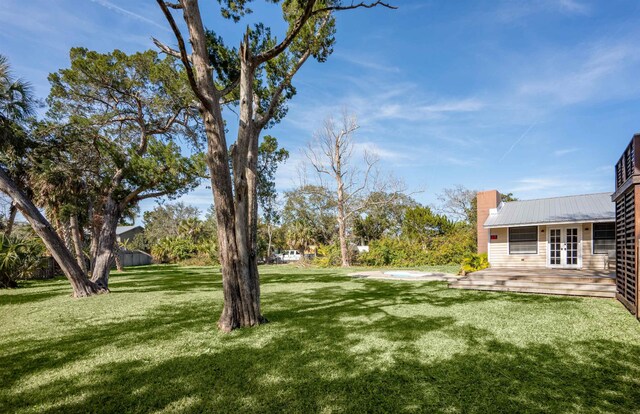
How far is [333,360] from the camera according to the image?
3.75m

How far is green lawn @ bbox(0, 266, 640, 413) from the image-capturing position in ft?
9.12

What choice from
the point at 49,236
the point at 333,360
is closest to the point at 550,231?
the point at 333,360

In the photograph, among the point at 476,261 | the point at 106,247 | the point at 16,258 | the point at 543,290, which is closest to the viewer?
the point at 543,290

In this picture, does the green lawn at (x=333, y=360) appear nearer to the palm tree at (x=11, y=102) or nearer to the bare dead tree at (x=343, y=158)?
the palm tree at (x=11, y=102)

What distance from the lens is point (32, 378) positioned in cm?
335

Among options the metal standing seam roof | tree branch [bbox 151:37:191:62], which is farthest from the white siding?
tree branch [bbox 151:37:191:62]

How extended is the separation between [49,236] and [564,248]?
1919cm

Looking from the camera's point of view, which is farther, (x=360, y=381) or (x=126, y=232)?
(x=126, y=232)

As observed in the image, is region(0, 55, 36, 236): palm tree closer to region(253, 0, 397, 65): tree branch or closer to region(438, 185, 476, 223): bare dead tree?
region(253, 0, 397, 65): tree branch

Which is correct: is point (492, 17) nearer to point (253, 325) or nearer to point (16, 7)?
point (253, 325)

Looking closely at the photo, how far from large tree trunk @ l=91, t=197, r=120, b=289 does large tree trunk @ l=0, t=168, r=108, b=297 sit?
557 mm

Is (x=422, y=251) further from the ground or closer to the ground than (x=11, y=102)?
closer to the ground

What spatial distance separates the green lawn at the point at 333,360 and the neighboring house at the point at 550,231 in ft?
24.2

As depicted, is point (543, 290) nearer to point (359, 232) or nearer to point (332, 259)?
point (332, 259)
